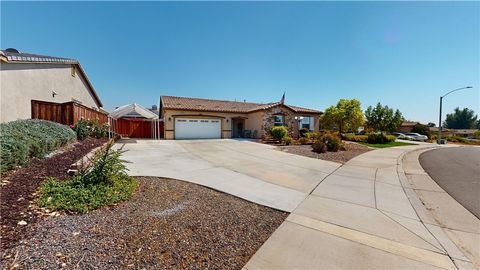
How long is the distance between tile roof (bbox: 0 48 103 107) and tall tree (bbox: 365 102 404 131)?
39382 mm

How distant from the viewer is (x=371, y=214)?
4.11 metres

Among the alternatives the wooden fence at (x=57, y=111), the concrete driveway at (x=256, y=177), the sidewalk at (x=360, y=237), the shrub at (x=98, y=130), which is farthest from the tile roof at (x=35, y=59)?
the sidewalk at (x=360, y=237)

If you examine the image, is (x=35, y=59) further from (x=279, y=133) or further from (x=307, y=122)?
(x=307, y=122)

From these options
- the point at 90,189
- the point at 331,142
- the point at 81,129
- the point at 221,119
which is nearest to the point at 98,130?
the point at 81,129

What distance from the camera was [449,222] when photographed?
12.9 ft

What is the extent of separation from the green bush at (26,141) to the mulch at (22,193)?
23 cm

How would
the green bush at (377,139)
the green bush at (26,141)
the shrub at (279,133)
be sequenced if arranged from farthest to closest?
the green bush at (377,139), the shrub at (279,133), the green bush at (26,141)

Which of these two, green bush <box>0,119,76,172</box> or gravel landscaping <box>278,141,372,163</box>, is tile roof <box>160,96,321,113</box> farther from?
green bush <box>0,119,76,172</box>

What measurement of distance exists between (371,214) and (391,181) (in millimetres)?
3743

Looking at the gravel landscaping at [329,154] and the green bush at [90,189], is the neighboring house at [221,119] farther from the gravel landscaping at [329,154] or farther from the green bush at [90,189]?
the green bush at [90,189]

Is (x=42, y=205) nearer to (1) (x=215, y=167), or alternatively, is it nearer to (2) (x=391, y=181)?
(1) (x=215, y=167)

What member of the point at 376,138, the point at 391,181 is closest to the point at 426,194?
the point at 391,181

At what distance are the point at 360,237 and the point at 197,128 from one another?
18458 millimetres

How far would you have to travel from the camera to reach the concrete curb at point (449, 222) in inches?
115
